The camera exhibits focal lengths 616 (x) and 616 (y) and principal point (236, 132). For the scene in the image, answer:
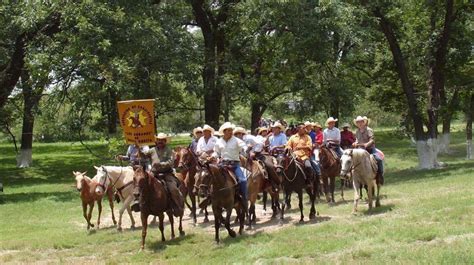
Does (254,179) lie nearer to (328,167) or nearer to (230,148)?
(230,148)

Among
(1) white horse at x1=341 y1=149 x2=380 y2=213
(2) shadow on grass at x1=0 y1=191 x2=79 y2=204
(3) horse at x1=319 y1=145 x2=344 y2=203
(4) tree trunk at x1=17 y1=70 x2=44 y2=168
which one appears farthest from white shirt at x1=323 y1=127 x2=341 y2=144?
(4) tree trunk at x1=17 y1=70 x2=44 y2=168

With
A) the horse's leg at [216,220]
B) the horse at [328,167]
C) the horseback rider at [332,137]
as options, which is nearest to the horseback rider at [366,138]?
the horse at [328,167]

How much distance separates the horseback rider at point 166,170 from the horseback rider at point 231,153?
1.18 metres

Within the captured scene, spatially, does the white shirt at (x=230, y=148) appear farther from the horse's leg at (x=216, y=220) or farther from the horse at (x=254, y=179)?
the horse at (x=254, y=179)

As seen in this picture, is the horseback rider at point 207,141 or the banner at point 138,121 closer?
the banner at point 138,121

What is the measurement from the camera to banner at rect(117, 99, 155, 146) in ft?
40.8

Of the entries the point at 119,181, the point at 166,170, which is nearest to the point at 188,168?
the point at 119,181

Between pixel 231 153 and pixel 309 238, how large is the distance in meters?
2.31

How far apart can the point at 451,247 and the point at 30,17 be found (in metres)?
17.6

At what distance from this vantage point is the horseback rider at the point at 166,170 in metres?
12.5

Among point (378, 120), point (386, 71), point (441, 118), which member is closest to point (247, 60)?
point (441, 118)

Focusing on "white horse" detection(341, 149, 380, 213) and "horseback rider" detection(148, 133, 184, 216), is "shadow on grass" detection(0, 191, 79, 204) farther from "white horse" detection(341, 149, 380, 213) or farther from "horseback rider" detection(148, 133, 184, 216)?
"white horse" detection(341, 149, 380, 213)

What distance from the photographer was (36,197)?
22344 millimetres

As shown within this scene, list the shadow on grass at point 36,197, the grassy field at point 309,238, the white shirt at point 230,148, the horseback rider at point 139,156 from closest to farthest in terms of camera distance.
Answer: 1. the grassy field at point 309,238
2. the white shirt at point 230,148
3. the horseback rider at point 139,156
4. the shadow on grass at point 36,197
